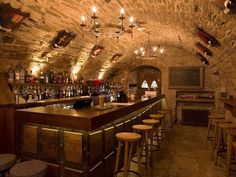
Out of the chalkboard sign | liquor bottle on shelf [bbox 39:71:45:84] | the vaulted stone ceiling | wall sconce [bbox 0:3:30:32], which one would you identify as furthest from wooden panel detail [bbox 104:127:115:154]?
the chalkboard sign

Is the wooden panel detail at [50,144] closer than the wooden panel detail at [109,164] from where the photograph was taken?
Yes

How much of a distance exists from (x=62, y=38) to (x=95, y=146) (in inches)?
113

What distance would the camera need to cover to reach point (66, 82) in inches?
221

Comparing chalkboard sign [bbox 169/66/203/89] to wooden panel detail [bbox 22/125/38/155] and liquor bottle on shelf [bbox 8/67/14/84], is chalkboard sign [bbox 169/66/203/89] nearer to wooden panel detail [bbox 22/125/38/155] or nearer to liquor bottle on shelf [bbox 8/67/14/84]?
liquor bottle on shelf [bbox 8/67/14/84]

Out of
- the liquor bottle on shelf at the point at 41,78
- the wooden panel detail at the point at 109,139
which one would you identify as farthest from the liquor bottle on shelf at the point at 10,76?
the wooden panel detail at the point at 109,139

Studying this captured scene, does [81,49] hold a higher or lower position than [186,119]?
higher

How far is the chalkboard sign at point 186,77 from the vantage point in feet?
25.4

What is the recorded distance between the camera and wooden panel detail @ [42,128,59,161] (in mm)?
2594

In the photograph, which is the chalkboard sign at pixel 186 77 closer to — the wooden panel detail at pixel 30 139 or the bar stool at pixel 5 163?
the wooden panel detail at pixel 30 139

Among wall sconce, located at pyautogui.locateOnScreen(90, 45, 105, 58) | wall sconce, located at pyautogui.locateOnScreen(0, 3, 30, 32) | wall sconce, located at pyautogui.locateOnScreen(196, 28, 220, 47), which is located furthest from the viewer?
wall sconce, located at pyautogui.locateOnScreen(90, 45, 105, 58)

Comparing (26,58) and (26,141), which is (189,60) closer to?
(26,58)

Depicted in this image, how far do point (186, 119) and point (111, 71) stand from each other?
3.61 meters

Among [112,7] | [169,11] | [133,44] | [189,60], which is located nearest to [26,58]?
[112,7]

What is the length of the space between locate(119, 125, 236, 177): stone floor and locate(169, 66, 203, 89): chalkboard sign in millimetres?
2606
